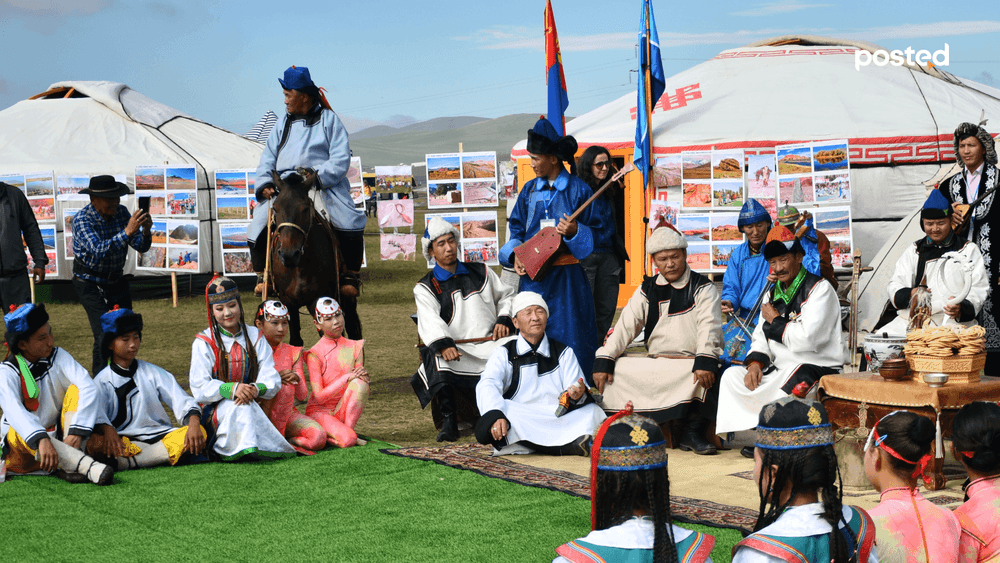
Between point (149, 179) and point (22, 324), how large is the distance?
9175mm

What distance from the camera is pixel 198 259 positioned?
43.0 feet

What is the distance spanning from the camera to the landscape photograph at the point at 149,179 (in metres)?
13.0

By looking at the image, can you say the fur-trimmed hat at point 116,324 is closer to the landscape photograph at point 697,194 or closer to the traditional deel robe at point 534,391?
the traditional deel robe at point 534,391

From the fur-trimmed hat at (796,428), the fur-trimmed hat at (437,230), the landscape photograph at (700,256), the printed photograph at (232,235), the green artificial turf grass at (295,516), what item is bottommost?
the green artificial turf grass at (295,516)

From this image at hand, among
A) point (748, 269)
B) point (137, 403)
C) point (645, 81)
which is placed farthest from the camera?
point (645, 81)

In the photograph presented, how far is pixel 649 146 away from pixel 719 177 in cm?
79

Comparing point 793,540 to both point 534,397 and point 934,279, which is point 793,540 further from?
point 934,279

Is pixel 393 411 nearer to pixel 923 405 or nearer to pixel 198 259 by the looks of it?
pixel 923 405

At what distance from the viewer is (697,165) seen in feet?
33.3

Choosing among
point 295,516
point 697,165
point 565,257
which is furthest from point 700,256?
point 295,516

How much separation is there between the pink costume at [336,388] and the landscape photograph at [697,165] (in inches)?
224

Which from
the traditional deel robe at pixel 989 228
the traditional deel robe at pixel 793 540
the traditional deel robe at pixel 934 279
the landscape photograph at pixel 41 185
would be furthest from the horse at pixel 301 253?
the landscape photograph at pixel 41 185

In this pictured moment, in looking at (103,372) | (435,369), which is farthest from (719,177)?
(103,372)

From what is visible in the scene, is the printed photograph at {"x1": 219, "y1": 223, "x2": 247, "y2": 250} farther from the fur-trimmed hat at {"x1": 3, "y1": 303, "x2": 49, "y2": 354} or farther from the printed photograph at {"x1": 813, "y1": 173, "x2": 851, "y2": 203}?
the fur-trimmed hat at {"x1": 3, "y1": 303, "x2": 49, "y2": 354}
